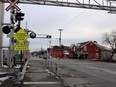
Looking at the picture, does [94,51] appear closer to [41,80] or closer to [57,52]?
[57,52]

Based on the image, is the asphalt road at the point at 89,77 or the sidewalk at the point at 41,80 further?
A: the asphalt road at the point at 89,77

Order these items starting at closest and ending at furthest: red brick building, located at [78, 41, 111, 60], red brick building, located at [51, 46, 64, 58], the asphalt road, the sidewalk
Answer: the sidewalk, the asphalt road, red brick building, located at [78, 41, 111, 60], red brick building, located at [51, 46, 64, 58]

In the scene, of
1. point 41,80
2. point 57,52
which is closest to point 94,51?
point 57,52

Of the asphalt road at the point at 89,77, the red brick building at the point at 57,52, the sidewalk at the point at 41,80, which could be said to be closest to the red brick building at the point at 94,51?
the red brick building at the point at 57,52

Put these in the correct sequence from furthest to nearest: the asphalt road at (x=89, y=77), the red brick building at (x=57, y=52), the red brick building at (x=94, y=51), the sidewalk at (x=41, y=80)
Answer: the red brick building at (x=57, y=52) → the red brick building at (x=94, y=51) → the asphalt road at (x=89, y=77) → the sidewalk at (x=41, y=80)

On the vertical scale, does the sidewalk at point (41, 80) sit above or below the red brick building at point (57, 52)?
below

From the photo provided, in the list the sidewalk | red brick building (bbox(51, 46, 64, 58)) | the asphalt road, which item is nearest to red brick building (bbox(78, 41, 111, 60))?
red brick building (bbox(51, 46, 64, 58))

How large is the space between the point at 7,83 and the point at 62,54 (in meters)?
150

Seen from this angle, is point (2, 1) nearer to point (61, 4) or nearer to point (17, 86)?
point (61, 4)

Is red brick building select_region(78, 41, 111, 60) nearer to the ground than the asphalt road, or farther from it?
farther from it

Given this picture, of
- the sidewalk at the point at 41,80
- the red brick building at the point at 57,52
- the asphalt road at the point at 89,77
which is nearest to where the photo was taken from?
the sidewalk at the point at 41,80

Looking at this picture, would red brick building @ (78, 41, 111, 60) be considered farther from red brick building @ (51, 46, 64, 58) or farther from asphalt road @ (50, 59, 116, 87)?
asphalt road @ (50, 59, 116, 87)

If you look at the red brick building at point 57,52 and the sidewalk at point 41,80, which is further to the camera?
the red brick building at point 57,52

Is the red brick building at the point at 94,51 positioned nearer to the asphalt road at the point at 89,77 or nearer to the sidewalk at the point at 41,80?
the asphalt road at the point at 89,77
